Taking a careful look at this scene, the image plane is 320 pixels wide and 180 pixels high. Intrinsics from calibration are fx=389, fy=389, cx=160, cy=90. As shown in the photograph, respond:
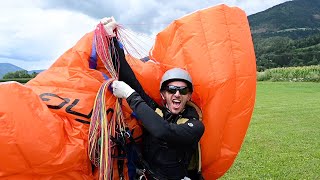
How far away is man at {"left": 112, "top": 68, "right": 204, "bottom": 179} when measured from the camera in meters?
2.98

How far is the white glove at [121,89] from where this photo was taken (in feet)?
9.98

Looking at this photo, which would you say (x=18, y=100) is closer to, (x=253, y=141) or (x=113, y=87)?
(x=113, y=87)

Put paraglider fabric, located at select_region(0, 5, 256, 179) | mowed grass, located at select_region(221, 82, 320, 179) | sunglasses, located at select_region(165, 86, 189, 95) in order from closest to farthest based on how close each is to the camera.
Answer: paraglider fabric, located at select_region(0, 5, 256, 179)
sunglasses, located at select_region(165, 86, 189, 95)
mowed grass, located at select_region(221, 82, 320, 179)

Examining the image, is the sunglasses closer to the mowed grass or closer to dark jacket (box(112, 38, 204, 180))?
dark jacket (box(112, 38, 204, 180))

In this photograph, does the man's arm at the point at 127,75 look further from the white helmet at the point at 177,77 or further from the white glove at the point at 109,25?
the white helmet at the point at 177,77

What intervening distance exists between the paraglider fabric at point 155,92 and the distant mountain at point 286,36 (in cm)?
7998

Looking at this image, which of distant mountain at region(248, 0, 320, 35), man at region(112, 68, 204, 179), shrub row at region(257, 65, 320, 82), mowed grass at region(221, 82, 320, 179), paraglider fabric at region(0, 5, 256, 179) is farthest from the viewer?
distant mountain at region(248, 0, 320, 35)

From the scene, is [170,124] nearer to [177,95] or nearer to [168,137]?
[168,137]

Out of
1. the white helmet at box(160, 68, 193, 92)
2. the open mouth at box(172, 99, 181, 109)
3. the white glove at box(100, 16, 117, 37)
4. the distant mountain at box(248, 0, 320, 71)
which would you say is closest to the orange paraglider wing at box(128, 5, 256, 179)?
the white helmet at box(160, 68, 193, 92)

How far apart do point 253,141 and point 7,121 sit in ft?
25.9

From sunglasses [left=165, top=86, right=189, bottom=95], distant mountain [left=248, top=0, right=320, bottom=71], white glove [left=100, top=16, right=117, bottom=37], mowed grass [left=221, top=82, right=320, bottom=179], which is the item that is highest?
white glove [left=100, top=16, right=117, bottom=37]

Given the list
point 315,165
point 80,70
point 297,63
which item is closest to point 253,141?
point 315,165

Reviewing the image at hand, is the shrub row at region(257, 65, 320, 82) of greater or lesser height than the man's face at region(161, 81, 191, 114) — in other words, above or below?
below

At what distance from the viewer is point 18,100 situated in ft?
8.55
